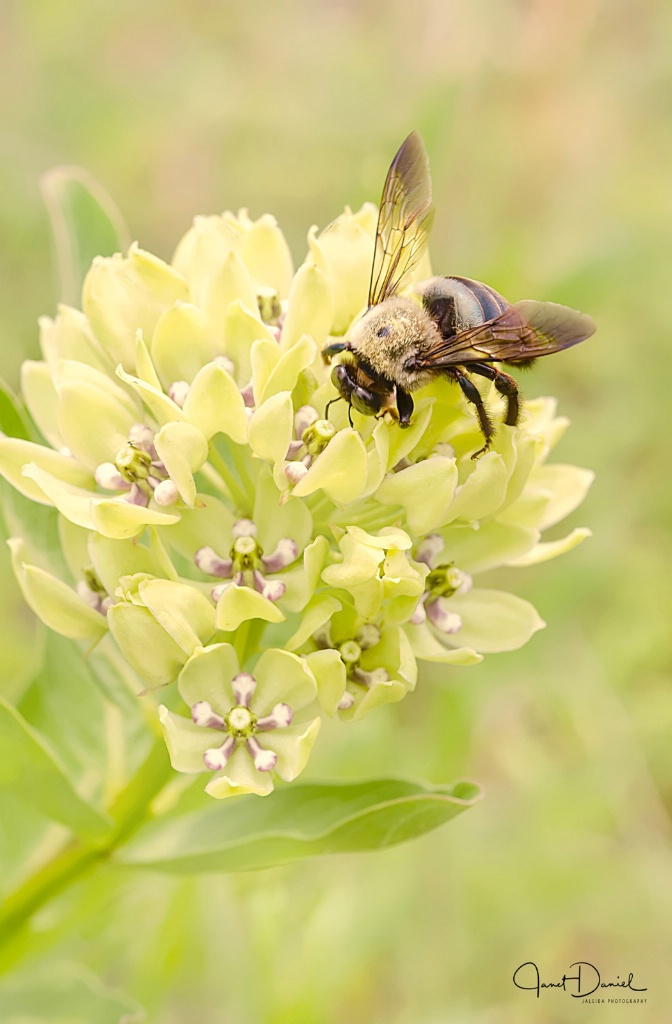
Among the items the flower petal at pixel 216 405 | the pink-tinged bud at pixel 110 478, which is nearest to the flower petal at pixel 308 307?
the flower petal at pixel 216 405

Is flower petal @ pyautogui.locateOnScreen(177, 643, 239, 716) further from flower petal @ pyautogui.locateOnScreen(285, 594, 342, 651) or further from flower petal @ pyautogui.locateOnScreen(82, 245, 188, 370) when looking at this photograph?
flower petal @ pyautogui.locateOnScreen(82, 245, 188, 370)

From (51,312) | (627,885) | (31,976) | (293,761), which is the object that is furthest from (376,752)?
(51,312)

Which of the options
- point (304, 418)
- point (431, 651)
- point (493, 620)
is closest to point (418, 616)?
point (431, 651)

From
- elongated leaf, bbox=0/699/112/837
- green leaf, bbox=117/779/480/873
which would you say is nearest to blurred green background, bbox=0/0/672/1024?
green leaf, bbox=117/779/480/873

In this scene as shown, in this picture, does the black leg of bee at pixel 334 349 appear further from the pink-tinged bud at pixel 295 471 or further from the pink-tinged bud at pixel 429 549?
the pink-tinged bud at pixel 429 549

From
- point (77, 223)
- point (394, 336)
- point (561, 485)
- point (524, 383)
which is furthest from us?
point (524, 383)

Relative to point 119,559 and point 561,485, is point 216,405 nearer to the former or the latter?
point 119,559

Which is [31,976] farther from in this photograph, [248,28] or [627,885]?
[248,28]

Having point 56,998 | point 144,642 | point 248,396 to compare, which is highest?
point 248,396
